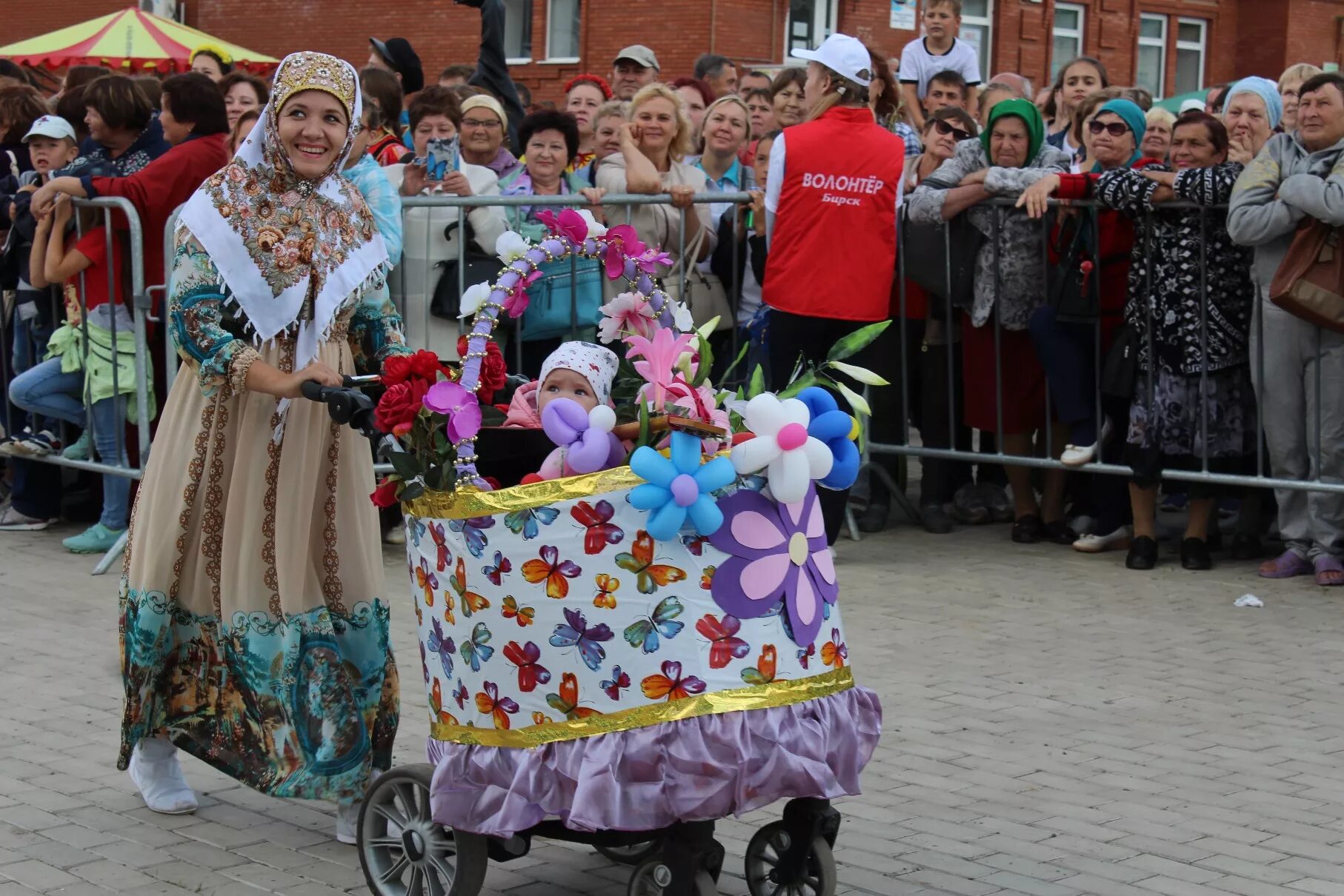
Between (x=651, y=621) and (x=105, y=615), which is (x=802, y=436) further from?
(x=105, y=615)

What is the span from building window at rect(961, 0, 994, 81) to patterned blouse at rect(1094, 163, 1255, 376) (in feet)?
Answer: 71.4

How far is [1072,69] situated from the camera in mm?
11586

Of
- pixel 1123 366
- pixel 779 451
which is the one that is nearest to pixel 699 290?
pixel 1123 366

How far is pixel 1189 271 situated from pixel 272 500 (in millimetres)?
4901

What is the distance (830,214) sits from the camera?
8414mm

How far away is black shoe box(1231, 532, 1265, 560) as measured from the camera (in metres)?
8.75

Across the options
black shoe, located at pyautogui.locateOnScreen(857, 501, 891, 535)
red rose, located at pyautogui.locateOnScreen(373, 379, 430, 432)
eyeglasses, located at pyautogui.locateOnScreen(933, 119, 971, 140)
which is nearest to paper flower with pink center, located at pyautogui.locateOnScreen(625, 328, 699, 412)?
red rose, located at pyautogui.locateOnScreen(373, 379, 430, 432)

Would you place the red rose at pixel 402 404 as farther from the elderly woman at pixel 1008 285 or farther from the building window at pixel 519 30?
the building window at pixel 519 30

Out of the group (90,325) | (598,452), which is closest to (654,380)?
(598,452)

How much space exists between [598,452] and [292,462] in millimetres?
1334

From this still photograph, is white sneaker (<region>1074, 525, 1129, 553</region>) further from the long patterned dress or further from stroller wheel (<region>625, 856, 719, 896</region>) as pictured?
stroller wheel (<region>625, 856, 719, 896</region>)

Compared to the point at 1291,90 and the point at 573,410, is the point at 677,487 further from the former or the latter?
the point at 1291,90

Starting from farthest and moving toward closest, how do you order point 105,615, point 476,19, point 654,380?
point 476,19 < point 105,615 < point 654,380

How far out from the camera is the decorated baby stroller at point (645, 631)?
379 cm
